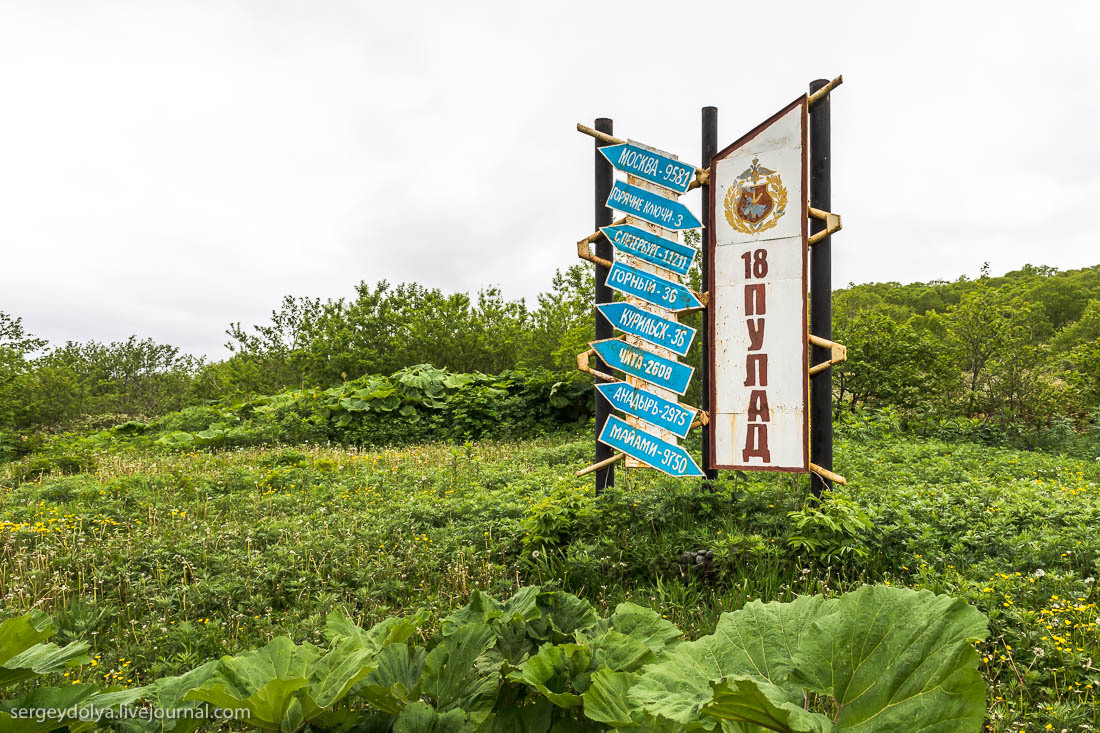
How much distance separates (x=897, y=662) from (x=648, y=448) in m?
4.02

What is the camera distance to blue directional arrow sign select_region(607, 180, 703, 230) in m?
5.08

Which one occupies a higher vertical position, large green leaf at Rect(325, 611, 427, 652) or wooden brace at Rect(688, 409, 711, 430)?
wooden brace at Rect(688, 409, 711, 430)

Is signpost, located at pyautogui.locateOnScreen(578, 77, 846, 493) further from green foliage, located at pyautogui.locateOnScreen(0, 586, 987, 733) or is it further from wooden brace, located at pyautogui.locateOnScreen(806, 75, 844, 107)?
green foliage, located at pyautogui.locateOnScreen(0, 586, 987, 733)

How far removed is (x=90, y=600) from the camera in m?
3.64

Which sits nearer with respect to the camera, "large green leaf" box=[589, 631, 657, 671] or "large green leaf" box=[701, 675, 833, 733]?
"large green leaf" box=[701, 675, 833, 733]

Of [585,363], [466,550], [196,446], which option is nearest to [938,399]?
[585,363]

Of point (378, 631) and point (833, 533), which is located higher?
point (378, 631)

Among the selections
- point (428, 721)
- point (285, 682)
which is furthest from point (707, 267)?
point (285, 682)

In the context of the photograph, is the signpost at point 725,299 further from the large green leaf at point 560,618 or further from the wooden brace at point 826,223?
the large green leaf at point 560,618

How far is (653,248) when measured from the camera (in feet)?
16.8

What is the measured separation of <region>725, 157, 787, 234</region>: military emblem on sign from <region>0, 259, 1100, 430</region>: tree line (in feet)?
16.1

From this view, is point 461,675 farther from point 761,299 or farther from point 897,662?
point 761,299

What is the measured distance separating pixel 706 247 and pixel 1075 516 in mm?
3155

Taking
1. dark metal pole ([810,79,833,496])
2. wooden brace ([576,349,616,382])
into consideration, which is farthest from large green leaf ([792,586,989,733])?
wooden brace ([576,349,616,382])
